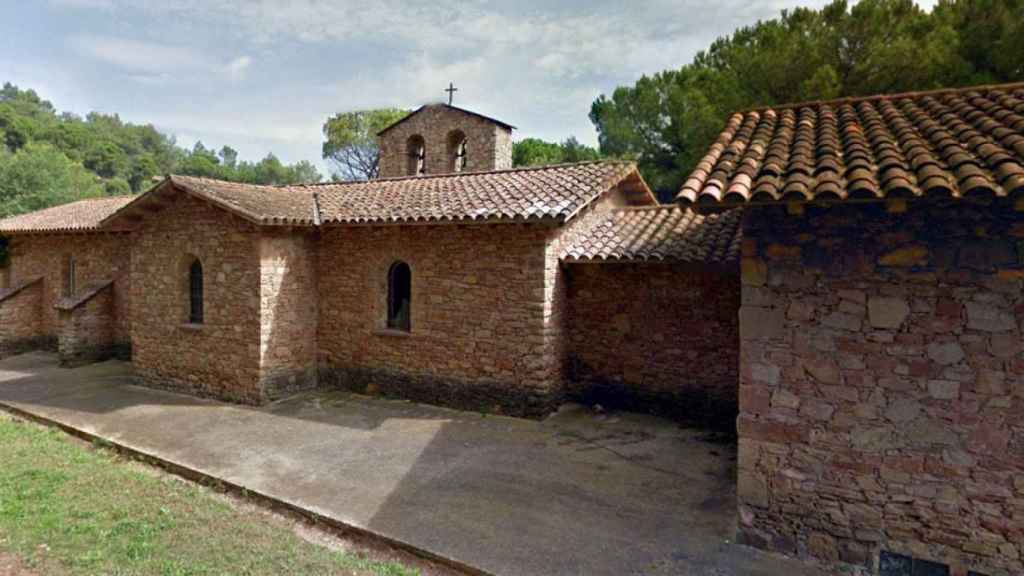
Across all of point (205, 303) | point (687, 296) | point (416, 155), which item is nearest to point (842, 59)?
point (687, 296)

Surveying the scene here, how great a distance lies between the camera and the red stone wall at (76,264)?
14008 mm

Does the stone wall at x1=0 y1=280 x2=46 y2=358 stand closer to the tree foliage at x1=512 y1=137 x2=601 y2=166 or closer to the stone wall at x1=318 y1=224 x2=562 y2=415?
the stone wall at x1=318 y1=224 x2=562 y2=415

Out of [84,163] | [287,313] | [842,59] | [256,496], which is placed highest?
[84,163]

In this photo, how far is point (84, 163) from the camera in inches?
2044

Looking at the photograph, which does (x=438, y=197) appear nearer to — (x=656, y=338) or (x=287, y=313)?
(x=287, y=313)

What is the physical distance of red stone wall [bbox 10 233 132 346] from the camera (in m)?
14.0

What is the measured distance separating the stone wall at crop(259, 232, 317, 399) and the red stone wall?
251 inches

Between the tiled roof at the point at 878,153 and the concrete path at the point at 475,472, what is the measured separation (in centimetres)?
322

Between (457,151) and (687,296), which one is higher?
(457,151)

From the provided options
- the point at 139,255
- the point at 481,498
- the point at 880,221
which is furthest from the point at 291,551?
the point at 139,255

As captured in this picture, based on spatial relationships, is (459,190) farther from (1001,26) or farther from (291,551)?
(1001,26)

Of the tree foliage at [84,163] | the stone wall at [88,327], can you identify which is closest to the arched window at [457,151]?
the stone wall at [88,327]

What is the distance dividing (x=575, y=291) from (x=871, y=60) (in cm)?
889

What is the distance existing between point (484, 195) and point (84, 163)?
59.6m
